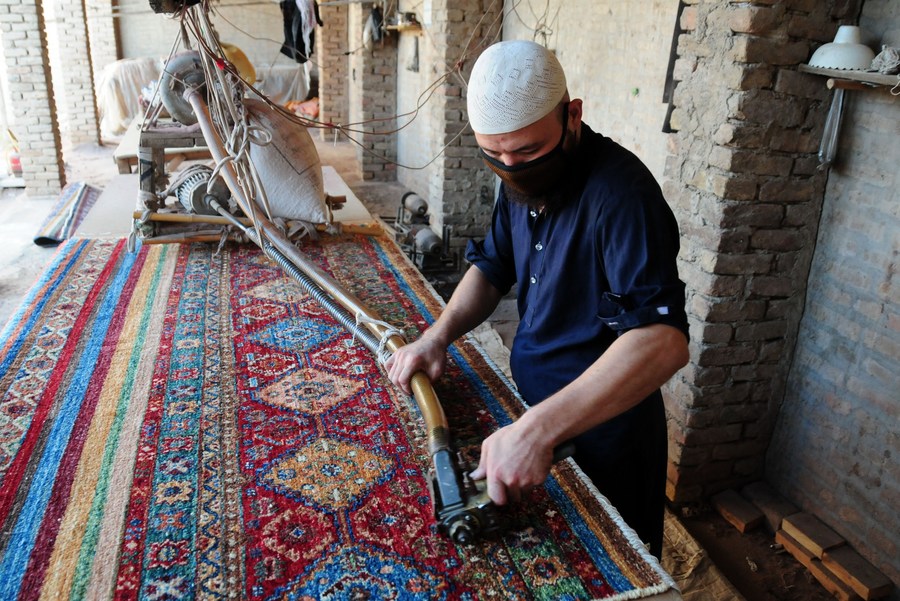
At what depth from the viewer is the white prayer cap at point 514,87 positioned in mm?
1367

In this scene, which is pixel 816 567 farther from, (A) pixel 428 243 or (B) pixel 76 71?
(B) pixel 76 71

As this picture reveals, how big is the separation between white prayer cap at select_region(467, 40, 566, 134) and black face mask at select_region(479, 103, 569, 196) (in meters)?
0.09

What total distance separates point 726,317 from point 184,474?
214cm

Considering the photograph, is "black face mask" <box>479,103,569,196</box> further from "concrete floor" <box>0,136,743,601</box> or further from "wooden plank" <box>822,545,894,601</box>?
"wooden plank" <box>822,545,894,601</box>

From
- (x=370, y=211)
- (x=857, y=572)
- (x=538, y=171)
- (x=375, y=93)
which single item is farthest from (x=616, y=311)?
(x=375, y=93)

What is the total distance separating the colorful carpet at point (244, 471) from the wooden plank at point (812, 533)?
65.2 inches

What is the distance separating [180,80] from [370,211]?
152 inches

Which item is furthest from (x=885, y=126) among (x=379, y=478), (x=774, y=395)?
(x=379, y=478)

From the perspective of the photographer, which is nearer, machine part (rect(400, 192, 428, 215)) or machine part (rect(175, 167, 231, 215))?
machine part (rect(175, 167, 231, 215))

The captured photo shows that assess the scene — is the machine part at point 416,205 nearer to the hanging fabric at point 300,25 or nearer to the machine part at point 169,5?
the hanging fabric at point 300,25

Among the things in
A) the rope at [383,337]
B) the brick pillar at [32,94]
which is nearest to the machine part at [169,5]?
the rope at [383,337]

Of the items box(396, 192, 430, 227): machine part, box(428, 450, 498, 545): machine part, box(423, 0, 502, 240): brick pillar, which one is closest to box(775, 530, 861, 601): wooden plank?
box(428, 450, 498, 545): machine part

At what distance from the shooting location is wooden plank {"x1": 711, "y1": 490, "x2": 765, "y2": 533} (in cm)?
300

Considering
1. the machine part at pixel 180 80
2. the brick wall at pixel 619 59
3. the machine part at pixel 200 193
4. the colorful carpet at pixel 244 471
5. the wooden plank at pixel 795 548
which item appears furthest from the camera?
the brick wall at pixel 619 59
